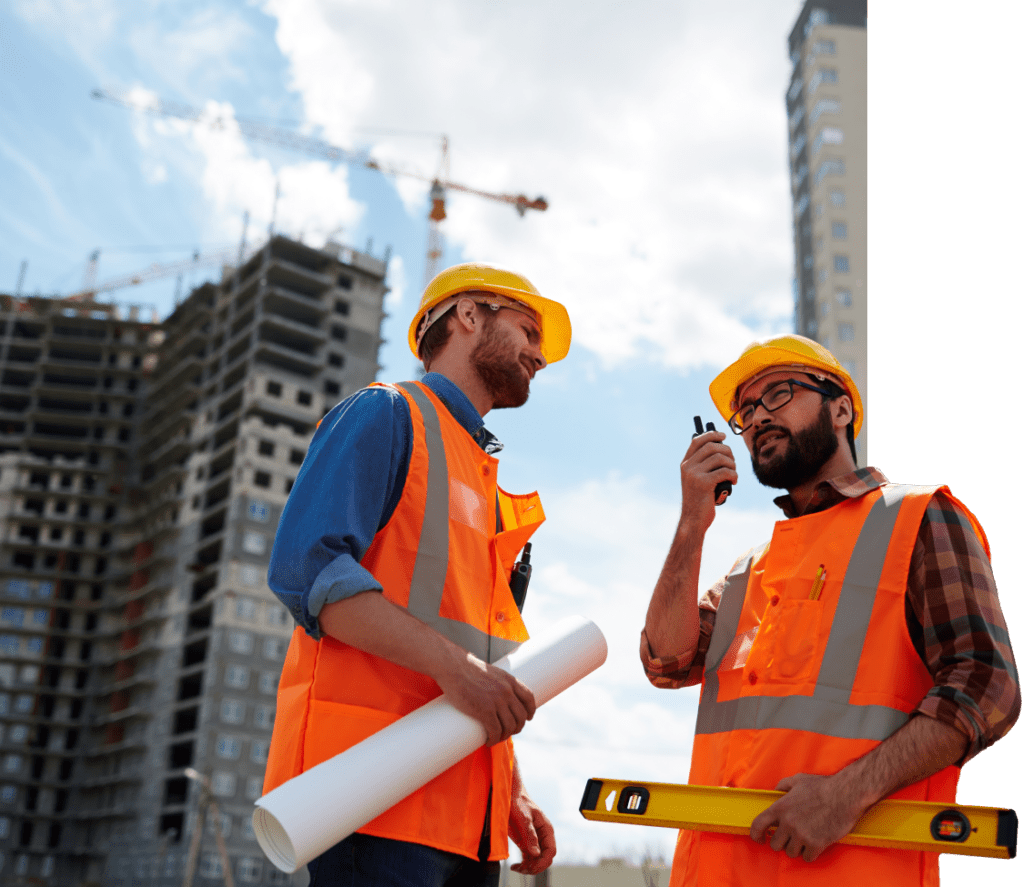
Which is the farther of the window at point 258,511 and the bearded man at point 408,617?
the window at point 258,511

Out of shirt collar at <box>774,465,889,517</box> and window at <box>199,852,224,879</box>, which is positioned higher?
shirt collar at <box>774,465,889,517</box>

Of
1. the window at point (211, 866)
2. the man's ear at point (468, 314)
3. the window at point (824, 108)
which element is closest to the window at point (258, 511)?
the window at point (211, 866)

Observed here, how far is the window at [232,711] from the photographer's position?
218ft

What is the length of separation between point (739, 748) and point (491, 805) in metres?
0.88

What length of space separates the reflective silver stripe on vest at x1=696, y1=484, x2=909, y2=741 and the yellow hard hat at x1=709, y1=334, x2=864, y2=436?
63cm

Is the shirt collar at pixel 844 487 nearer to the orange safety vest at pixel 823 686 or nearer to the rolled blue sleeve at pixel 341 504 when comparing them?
the orange safety vest at pixel 823 686

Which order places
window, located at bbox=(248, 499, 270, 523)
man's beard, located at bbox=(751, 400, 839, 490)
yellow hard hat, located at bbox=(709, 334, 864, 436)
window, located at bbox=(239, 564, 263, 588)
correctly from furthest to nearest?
window, located at bbox=(248, 499, 270, 523)
window, located at bbox=(239, 564, 263, 588)
yellow hard hat, located at bbox=(709, 334, 864, 436)
man's beard, located at bbox=(751, 400, 839, 490)

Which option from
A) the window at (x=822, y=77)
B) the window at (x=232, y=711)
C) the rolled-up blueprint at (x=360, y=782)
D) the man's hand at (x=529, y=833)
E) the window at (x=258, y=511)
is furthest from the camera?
the window at (x=258, y=511)

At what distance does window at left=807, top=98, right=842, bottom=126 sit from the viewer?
190 feet

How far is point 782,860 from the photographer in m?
2.78

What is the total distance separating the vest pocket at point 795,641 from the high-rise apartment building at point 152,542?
218ft

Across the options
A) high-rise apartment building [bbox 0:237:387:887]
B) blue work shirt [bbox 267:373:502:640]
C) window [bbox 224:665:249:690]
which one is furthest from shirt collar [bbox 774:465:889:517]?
window [bbox 224:665:249:690]

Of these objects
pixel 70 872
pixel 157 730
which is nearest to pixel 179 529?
pixel 157 730

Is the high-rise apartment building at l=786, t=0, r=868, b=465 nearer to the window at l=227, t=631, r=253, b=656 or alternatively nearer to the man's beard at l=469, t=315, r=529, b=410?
the window at l=227, t=631, r=253, b=656
